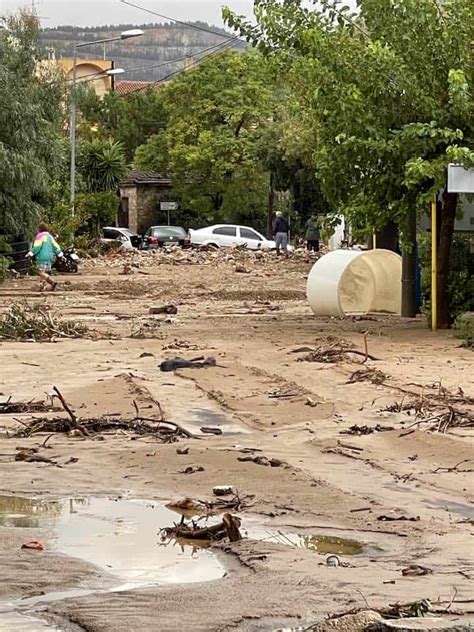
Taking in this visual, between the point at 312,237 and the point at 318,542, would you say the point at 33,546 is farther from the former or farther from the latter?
the point at 312,237

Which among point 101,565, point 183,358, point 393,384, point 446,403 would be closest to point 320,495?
point 101,565

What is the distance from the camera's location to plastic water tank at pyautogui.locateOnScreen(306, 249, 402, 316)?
86.3ft

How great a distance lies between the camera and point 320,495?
10.1m

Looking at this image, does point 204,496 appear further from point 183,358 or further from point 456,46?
point 456,46

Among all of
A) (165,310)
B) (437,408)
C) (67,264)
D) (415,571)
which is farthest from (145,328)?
(67,264)

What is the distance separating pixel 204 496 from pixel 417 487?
5.02 feet

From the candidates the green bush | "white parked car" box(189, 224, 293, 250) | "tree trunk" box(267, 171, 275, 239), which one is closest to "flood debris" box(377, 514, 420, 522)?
the green bush

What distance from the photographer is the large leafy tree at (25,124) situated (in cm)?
3594

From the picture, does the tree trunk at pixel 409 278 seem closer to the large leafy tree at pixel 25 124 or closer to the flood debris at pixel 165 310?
the flood debris at pixel 165 310

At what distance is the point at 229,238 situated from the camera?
6247 cm

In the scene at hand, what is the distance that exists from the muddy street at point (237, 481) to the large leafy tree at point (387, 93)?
237cm

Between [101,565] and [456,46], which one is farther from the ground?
[456,46]

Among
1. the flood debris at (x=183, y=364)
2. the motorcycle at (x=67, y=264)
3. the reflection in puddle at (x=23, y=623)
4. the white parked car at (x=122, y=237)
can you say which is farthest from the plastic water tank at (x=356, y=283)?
the white parked car at (x=122, y=237)

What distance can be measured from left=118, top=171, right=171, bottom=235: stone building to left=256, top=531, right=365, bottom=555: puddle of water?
6809cm
